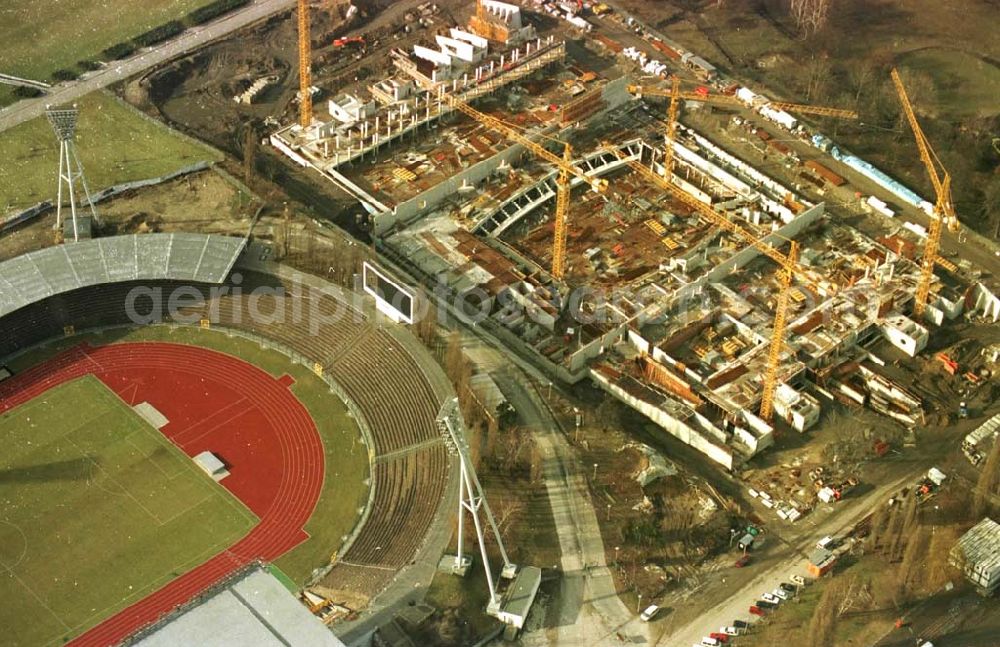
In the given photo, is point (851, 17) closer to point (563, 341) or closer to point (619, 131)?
point (619, 131)

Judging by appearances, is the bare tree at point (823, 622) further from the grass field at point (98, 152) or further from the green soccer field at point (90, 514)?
the grass field at point (98, 152)

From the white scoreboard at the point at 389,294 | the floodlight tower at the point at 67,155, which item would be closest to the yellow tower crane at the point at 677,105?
the white scoreboard at the point at 389,294

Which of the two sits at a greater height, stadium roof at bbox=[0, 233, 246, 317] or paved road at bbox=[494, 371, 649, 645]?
stadium roof at bbox=[0, 233, 246, 317]

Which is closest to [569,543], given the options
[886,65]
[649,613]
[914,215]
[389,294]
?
[649,613]

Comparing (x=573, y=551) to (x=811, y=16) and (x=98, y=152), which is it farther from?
(x=811, y=16)

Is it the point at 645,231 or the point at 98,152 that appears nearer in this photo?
the point at 645,231

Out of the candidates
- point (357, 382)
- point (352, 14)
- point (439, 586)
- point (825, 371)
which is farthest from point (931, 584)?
point (352, 14)

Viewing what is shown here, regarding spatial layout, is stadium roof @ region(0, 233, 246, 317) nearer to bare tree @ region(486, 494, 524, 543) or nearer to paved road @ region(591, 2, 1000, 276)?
bare tree @ region(486, 494, 524, 543)

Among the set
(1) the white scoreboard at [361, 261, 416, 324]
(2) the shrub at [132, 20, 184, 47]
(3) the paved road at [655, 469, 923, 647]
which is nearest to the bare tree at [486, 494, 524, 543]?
(3) the paved road at [655, 469, 923, 647]
